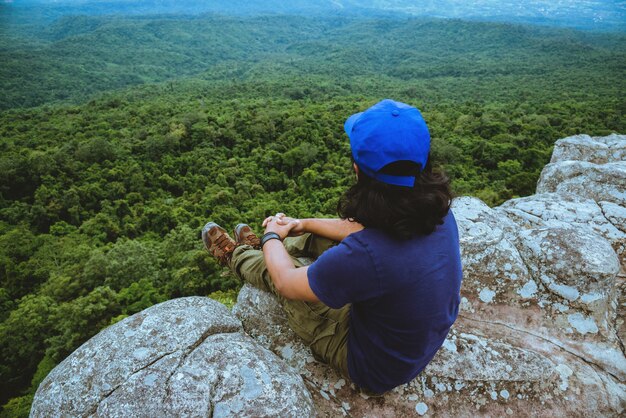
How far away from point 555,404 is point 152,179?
111 feet

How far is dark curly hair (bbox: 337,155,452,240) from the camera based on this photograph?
2043mm

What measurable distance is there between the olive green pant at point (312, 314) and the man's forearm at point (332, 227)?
0.21 meters

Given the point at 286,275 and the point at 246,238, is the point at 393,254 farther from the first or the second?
the point at 246,238

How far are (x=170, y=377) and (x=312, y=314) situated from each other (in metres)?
1.30

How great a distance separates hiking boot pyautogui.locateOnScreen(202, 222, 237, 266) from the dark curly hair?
87.5 inches

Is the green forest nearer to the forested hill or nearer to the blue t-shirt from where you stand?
the blue t-shirt

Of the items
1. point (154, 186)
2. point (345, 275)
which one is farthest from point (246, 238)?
point (154, 186)

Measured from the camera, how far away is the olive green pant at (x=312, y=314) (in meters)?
3.07

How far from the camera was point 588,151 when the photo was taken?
1223 cm

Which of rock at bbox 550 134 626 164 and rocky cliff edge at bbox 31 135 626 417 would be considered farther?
rock at bbox 550 134 626 164

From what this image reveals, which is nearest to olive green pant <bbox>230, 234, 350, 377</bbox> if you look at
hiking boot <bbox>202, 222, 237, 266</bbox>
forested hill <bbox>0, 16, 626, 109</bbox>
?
hiking boot <bbox>202, 222, 237, 266</bbox>

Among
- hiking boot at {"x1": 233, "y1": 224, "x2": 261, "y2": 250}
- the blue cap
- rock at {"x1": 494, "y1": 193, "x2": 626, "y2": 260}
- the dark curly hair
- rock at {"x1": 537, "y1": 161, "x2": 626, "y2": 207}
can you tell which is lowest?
rock at {"x1": 537, "y1": 161, "x2": 626, "y2": 207}

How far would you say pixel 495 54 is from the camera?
500 feet

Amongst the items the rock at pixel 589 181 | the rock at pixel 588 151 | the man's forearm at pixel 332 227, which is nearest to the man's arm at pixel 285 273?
the man's forearm at pixel 332 227
